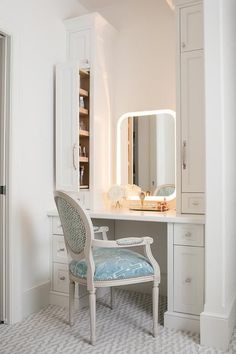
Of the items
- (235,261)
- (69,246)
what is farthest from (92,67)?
(235,261)

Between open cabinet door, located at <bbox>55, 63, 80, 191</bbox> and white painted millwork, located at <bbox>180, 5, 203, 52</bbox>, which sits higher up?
white painted millwork, located at <bbox>180, 5, 203, 52</bbox>

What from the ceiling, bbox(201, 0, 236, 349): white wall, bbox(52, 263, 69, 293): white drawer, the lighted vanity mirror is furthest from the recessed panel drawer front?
the ceiling

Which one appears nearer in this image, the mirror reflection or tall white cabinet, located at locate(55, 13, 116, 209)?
tall white cabinet, located at locate(55, 13, 116, 209)

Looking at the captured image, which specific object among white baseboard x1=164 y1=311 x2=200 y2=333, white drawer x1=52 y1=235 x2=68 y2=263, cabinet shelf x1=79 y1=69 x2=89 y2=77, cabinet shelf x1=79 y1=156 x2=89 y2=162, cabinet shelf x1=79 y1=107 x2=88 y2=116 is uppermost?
cabinet shelf x1=79 y1=69 x2=89 y2=77

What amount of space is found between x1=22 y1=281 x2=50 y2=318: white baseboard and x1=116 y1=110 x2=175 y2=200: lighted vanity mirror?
1154 millimetres

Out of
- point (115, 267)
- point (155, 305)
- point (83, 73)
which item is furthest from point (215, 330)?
point (83, 73)

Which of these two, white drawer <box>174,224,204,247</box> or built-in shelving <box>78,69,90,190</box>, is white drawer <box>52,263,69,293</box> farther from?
white drawer <box>174,224,204,247</box>

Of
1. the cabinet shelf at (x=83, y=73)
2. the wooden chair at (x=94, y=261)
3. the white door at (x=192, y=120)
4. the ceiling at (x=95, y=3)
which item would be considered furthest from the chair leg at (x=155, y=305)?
the ceiling at (x=95, y=3)

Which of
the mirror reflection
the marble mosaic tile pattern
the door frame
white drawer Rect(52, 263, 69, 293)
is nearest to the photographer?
the marble mosaic tile pattern

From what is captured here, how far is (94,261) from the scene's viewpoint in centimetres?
226

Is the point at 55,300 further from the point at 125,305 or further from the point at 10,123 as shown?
the point at 10,123

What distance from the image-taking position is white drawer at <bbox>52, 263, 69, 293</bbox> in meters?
2.82

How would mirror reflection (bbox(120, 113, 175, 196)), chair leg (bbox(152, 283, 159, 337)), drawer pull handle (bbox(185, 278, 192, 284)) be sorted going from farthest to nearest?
mirror reflection (bbox(120, 113, 175, 196))
drawer pull handle (bbox(185, 278, 192, 284))
chair leg (bbox(152, 283, 159, 337))

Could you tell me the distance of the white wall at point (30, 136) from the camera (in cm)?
256
